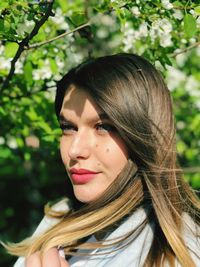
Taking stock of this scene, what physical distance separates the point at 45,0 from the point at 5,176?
3325mm

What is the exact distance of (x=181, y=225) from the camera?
2.52 m

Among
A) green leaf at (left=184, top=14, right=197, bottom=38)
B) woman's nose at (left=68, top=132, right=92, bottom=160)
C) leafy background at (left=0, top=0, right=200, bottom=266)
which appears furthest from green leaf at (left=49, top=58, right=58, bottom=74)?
green leaf at (left=184, top=14, right=197, bottom=38)

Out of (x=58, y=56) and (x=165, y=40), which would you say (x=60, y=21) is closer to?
(x=58, y=56)

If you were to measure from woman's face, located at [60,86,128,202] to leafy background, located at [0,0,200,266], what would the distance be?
442 millimetres

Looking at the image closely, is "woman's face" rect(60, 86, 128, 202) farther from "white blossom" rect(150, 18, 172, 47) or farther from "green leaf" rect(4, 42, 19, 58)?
"white blossom" rect(150, 18, 172, 47)

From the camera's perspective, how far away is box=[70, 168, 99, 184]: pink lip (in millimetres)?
2555

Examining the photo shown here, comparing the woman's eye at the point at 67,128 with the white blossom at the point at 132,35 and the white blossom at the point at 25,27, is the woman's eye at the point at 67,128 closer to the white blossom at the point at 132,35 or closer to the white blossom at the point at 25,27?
the white blossom at the point at 25,27

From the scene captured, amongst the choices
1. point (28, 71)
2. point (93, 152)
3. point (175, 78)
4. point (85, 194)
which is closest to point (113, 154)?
point (93, 152)

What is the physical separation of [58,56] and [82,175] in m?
0.94

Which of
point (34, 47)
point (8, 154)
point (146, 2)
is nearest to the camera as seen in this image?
point (146, 2)

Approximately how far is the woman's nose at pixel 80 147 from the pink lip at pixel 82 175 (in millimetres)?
63

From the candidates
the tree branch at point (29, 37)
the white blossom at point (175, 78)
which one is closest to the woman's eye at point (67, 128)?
the tree branch at point (29, 37)

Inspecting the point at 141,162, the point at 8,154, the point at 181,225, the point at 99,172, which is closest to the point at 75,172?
the point at 99,172

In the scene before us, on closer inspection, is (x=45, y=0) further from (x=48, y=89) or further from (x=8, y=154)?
(x=8, y=154)
